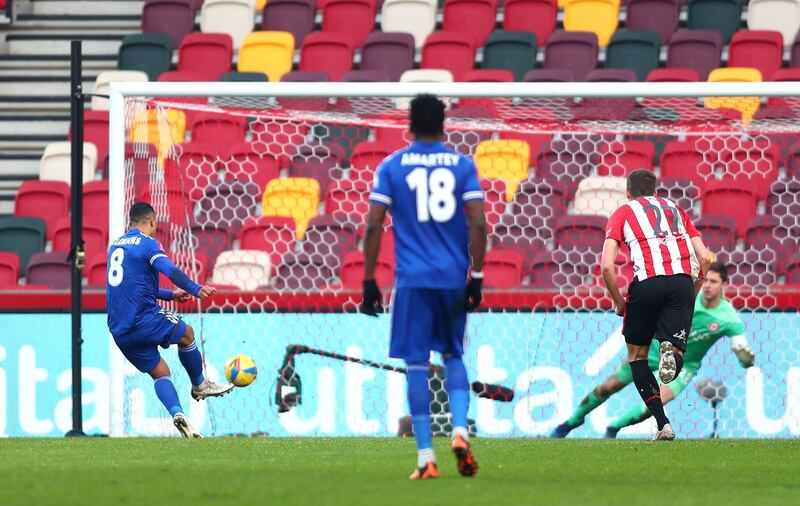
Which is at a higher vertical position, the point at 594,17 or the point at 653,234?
the point at 594,17

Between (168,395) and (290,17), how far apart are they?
314 inches

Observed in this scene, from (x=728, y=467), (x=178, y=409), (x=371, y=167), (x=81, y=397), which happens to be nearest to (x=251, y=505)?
(x=728, y=467)

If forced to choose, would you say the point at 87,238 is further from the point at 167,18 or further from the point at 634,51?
the point at 634,51

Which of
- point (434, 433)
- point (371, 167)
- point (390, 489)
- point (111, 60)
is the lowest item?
point (434, 433)

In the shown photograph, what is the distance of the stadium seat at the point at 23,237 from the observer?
1359 centimetres

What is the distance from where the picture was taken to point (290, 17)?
54.3 feet

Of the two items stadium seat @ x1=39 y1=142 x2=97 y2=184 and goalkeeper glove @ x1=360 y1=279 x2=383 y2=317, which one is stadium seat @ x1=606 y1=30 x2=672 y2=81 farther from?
goalkeeper glove @ x1=360 y1=279 x2=383 y2=317

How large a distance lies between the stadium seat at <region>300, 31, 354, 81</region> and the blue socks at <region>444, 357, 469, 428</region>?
375 inches

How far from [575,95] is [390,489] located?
200 inches

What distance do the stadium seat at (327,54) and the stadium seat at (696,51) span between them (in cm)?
341

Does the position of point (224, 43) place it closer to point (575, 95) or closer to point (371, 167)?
point (371, 167)

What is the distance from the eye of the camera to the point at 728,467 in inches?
271

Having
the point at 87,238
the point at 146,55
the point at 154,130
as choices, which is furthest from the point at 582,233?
the point at 146,55

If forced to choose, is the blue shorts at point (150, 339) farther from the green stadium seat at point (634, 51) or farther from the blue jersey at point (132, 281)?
the green stadium seat at point (634, 51)
